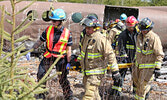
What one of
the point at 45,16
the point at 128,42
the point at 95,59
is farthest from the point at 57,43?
the point at 45,16

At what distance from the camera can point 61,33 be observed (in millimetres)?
4590

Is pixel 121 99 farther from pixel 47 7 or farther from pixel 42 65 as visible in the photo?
pixel 47 7

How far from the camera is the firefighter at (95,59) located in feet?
12.9

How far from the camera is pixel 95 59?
4031 mm

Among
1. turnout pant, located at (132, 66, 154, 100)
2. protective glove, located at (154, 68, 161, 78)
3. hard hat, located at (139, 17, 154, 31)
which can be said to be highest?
hard hat, located at (139, 17, 154, 31)

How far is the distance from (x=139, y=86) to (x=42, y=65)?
6.69 ft

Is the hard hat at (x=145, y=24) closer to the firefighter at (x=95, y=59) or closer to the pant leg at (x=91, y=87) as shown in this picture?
the firefighter at (x=95, y=59)

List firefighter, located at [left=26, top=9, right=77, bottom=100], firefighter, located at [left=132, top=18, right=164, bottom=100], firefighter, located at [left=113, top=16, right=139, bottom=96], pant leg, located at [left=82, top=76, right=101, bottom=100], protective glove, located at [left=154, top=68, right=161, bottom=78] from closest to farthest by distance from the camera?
pant leg, located at [left=82, top=76, right=101, bottom=100], protective glove, located at [left=154, top=68, right=161, bottom=78], firefighter, located at [left=132, top=18, right=164, bottom=100], firefighter, located at [left=26, top=9, right=77, bottom=100], firefighter, located at [left=113, top=16, right=139, bottom=96]

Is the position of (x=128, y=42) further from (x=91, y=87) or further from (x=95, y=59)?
(x=91, y=87)

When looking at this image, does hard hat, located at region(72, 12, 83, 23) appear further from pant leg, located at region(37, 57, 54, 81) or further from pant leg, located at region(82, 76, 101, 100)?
pant leg, located at region(82, 76, 101, 100)

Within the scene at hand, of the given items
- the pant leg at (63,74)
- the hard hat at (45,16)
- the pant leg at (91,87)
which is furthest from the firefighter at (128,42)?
the hard hat at (45,16)

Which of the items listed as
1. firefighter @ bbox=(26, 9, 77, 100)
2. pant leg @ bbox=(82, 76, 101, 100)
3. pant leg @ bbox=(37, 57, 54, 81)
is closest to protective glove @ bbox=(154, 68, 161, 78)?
pant leg @ bbox=(82, 76, 101, 100)

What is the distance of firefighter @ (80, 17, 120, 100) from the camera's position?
3.94m

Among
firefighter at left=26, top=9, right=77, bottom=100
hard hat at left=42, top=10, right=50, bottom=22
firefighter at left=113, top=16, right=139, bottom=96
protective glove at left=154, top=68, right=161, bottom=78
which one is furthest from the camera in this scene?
hard hat at left=42, top=10, right=50, bottom=22
